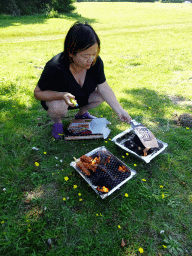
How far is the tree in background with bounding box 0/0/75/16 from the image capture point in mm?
15859

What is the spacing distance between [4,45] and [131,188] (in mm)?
8782

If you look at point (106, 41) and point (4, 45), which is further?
point (106, 41)

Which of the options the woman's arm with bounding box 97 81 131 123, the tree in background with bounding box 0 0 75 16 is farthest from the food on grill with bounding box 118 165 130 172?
the tree in background with bounding box 0 0 75 16

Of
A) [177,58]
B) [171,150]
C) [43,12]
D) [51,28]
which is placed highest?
[43,12]

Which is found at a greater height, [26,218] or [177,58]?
[177,58]

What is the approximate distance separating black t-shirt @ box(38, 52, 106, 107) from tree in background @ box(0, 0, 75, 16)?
60.6 feet

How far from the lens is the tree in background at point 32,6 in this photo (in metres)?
15.9

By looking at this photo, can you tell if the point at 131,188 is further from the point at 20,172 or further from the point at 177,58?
the point at 177,58

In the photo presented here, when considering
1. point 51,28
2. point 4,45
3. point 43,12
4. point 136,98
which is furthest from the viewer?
point 43,12

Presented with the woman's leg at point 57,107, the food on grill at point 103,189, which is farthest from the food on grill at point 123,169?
the woman's leg at point 57,107

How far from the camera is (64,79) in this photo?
7.65 feet

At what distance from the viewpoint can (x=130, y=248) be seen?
1.73 metres

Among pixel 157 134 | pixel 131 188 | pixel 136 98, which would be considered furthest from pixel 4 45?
pixel 131 188

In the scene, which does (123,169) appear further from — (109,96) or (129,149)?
(109,96)
